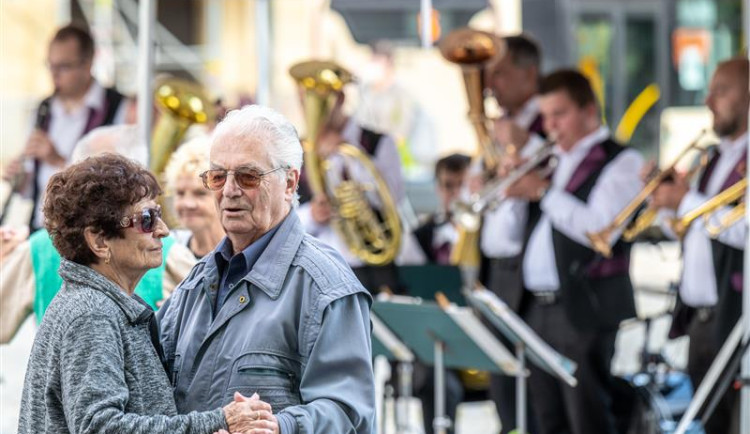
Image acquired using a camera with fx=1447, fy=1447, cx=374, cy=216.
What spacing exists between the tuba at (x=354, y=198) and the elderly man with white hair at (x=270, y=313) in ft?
11.5

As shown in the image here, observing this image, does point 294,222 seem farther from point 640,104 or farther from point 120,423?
point 640,104

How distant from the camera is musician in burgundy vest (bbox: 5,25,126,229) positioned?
6.66m

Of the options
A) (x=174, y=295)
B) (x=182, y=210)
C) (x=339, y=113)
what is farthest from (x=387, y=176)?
(x=174, y=295)

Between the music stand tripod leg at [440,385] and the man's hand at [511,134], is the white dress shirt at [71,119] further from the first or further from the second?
the music stand tripod leg at [440,385]

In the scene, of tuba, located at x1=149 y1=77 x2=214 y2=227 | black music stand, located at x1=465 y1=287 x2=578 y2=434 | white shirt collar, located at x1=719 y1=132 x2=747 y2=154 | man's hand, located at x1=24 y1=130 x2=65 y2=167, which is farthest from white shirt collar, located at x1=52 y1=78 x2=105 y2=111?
white shirt collar, located at x1=719 y1=132 x2=747 y2=154

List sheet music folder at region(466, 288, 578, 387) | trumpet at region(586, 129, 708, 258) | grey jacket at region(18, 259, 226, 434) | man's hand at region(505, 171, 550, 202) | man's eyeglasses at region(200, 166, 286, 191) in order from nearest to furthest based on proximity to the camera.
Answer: grey jacket at region(18, 259, 226, 434) → man's eyeglasses at region(200, 166, 286, 191) → sheet music folder at region(466, 288, 578, 387) → trumpet at region(586, 129, 708, 258) → man's hand at region(505, 171, 550, 202)

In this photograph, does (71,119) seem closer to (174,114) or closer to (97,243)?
(174,114)

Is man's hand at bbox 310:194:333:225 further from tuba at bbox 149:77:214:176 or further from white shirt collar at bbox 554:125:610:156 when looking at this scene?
white shirt collar at bbox 554:125:610:156

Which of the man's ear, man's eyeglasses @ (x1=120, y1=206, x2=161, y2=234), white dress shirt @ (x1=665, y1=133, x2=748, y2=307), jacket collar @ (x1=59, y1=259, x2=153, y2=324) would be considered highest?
man's eyeglasses @ (x1=120, y1=206, x2=161, y2=234)

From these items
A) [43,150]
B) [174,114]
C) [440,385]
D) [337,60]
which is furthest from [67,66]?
[337,60]

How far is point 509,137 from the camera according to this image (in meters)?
6.16

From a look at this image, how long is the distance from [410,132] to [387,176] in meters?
5.43

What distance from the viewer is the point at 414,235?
7305 millimetres

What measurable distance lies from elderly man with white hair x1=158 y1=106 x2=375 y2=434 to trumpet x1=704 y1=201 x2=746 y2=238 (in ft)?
8.48
